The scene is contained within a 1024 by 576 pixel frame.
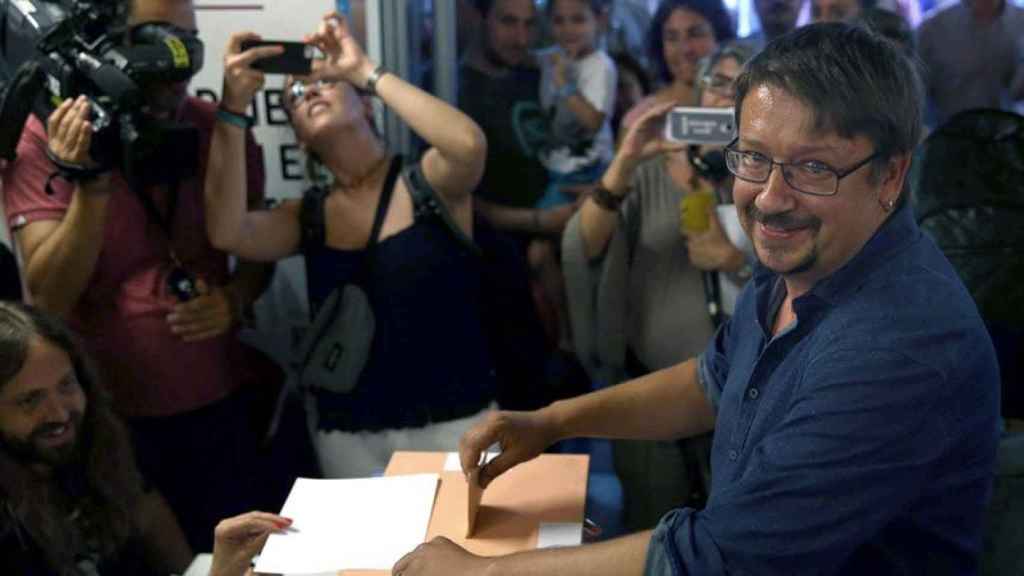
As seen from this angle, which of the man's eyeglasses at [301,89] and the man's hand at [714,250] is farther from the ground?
the man's eyeglasses at [301,89]

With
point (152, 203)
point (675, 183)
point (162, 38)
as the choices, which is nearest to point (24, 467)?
point (152, 203)

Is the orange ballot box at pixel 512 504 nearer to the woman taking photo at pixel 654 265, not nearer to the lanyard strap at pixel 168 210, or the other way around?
the woman taking photo at pixel 654 265

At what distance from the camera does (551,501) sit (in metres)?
1.58

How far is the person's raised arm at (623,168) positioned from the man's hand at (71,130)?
42.5 inches

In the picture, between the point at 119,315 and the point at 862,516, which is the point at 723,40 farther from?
the point at 862,516

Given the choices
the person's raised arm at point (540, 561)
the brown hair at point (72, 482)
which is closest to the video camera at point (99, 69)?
the brown hair at point (72, 482)

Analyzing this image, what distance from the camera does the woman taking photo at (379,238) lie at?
231 cm

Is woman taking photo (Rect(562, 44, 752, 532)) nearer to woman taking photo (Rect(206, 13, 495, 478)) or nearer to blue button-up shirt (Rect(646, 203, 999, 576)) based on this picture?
woman taking photo (Rect(206, 13, 495, 478))

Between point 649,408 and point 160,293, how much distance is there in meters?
1.21

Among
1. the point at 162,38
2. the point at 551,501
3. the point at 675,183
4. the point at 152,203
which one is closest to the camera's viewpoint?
the point at 551,501

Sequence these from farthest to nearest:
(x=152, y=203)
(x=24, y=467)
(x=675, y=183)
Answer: (x=675, y=183) < (x=152, y=203) < (x=24, y=467)

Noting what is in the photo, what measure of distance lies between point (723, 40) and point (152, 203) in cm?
150

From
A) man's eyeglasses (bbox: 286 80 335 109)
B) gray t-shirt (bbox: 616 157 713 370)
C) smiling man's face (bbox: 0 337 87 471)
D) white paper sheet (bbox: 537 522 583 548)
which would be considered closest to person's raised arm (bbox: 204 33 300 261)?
man's eyeglasses (bbox: 286 80 335 109)

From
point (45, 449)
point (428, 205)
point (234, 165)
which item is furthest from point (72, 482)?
point (428, 205)
